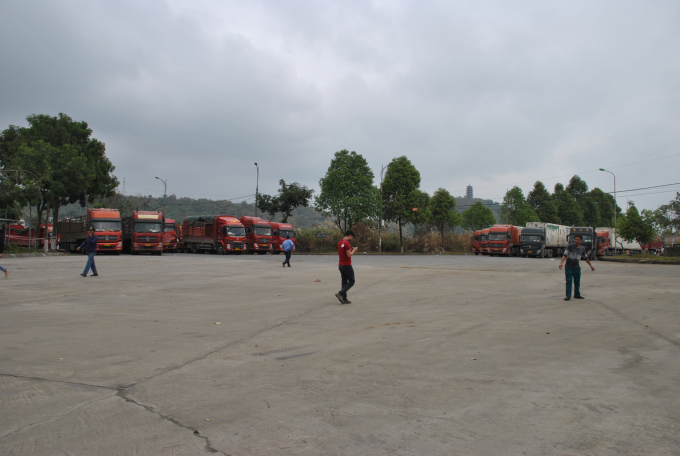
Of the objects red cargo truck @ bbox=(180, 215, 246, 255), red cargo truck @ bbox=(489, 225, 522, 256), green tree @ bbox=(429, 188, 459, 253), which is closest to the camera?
red cargo truck @ bbox=(180, 215, 246, 255)

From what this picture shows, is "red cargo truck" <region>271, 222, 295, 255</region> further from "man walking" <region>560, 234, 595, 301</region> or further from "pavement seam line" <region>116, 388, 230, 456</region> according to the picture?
"pavement seam line" <region>116, 388, 230, 456</region>

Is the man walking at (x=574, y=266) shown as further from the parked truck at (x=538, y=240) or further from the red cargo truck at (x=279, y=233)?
the red cargo truck at (x=279, y=233)

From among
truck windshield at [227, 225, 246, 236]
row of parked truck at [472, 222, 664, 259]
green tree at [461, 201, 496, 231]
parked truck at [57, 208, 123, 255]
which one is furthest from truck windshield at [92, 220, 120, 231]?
green tree at [461, 201, 496, 231]

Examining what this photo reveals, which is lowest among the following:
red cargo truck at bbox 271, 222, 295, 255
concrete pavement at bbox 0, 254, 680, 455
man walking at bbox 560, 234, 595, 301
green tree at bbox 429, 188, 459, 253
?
concrete pavement at bbox 0, 254, 680, 455

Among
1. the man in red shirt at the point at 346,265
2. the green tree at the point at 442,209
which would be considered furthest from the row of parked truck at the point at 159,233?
the man in red shirt at the point at 346,265

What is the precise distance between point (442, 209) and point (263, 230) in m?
19.8

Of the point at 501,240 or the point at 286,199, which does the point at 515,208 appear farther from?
the point at 286,199

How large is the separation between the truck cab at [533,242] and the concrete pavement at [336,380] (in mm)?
35936

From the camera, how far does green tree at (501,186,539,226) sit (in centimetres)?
7159

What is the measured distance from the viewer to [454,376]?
4.98m

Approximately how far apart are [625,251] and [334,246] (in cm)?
3907

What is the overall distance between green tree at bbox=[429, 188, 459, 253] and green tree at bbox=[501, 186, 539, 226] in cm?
2227

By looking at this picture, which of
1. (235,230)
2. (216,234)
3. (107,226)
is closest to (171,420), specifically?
(107,226)

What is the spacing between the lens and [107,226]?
116ft
